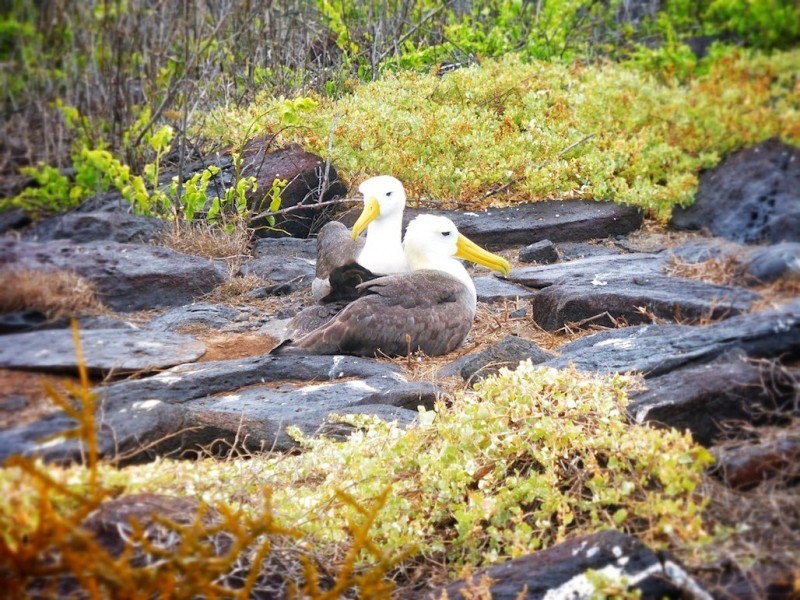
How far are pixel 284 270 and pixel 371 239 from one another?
42.5 inches

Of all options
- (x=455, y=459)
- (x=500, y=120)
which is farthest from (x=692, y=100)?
(x=500, y=120)

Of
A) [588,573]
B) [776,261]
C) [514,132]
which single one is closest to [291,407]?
[514,132]

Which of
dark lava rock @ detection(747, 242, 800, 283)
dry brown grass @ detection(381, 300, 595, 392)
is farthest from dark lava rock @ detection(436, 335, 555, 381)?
dark lava rock @ detection(747, 242, 800, 283)

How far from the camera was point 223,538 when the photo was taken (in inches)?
112

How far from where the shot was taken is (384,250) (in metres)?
6.59

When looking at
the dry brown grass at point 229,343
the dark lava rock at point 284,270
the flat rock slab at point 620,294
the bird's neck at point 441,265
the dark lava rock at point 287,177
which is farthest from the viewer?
the bird's neck at point 441,265

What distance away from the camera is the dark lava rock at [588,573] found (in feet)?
8.86

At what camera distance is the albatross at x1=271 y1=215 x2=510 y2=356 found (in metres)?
5.93

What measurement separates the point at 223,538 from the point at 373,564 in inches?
25.9

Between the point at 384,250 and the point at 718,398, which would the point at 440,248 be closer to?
the point at 384,250

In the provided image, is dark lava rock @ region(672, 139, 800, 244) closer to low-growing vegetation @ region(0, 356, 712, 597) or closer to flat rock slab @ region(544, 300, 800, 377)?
flat rock slab @ region(544, 300, 800, 377)

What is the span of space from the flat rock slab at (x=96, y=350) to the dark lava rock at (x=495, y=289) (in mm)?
3917

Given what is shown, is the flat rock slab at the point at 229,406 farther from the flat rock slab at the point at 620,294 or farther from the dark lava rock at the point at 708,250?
the dark lava rock at the point at 708,250

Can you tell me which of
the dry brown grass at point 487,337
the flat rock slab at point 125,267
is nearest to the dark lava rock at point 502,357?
the dry brown grass at point 487,337
